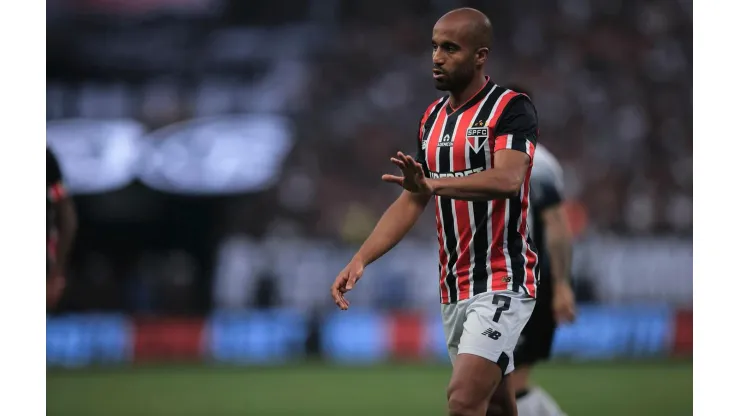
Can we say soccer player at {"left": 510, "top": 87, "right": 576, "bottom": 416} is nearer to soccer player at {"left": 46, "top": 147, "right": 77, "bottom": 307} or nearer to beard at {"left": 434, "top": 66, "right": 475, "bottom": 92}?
beard at {"left": 434, "top": 66, "right": 475, "bottom": 92}

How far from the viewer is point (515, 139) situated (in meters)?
3.75

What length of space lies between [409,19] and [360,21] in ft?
1.99

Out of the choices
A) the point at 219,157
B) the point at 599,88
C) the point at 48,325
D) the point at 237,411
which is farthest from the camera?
the point at 599,88

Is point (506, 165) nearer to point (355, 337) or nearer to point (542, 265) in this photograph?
point (542, 265)

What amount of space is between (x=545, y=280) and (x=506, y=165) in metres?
1.71

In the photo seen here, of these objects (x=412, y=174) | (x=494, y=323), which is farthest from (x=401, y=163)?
(x=494, y=323)

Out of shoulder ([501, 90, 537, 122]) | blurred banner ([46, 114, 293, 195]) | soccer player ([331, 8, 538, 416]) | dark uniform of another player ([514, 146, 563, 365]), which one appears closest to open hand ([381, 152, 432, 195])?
soccer player ([331, 8, 538, 416])

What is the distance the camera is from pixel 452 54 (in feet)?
12.6

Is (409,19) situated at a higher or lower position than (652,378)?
higher

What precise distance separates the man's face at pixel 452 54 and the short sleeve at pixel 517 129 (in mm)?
218

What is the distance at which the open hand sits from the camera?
3.36 metres

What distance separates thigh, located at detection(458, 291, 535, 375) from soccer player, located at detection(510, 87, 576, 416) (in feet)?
3.76

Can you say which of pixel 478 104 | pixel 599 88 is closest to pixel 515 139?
pixel 478 104
